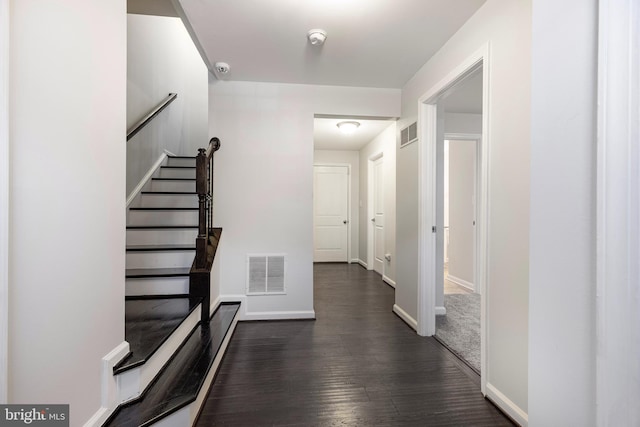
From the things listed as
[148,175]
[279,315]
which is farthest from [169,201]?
[279,315]

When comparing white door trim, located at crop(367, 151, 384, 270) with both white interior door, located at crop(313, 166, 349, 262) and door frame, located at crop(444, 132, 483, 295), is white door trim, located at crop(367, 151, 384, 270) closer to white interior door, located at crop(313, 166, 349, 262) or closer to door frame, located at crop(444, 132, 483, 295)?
white interior door, located at crop(313, 166, 349, 262)

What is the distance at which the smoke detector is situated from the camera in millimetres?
2465

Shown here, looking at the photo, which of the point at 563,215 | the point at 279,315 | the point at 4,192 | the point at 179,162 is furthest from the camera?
the point at 179,162

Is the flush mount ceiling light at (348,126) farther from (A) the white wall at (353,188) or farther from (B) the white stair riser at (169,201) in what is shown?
(B) the white stair riser at (169,201)


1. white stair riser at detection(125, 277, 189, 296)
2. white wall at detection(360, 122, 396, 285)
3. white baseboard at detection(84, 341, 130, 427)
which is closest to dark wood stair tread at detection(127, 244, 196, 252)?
white stair riser at detection(125, 277, 189, 296)

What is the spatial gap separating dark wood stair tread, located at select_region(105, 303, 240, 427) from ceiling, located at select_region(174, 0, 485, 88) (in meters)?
2.26

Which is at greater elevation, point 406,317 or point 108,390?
point 108,390

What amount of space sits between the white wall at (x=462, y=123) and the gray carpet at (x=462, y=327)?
217 cm

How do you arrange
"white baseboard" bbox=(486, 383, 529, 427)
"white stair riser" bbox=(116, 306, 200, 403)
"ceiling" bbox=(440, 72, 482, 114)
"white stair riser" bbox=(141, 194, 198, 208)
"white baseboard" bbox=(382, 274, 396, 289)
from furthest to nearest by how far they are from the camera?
"white baseboard" bbox=(382, 274, 396, 289)
"white stair riser" bbox=(141, 194, 198, 208)
"ceiling" bbox=(440, 72, 482, 114)
"white baseboard" bbox=(486, 383, 529, 427)
"white stair riser" bbox=(116, 306, 200, 403)

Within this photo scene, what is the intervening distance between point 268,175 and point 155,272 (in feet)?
4.45

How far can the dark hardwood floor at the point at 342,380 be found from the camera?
4.87 feet

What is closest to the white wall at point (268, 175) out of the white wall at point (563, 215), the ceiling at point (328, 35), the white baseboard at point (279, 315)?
the white baseboard at point (279, 315)

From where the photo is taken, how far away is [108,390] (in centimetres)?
119

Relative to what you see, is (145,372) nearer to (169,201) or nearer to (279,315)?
(279,315)
